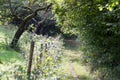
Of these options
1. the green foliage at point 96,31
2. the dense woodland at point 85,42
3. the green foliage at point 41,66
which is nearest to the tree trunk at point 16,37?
the dense woodland at point 85,42

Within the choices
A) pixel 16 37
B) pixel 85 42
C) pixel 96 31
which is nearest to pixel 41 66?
pixel 96 31

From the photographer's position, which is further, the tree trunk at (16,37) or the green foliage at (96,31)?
the tree trunk at (16,37)

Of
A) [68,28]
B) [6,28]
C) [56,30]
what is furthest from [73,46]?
[68,28]

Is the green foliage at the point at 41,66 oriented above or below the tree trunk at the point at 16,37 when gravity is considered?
above

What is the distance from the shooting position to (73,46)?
24.4 meters

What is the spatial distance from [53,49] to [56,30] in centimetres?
2003

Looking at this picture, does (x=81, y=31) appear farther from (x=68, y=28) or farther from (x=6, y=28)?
(x=6, y=28)

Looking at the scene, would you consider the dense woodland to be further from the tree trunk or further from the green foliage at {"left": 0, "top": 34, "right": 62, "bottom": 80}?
the tree trunk

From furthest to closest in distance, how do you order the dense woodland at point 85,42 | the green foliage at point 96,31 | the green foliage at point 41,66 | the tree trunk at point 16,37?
1. the tree trunk at point 16,37
2. the green foliage at point 96,31
3. the dense woodland at point 85,42
4. the green foliage at point 41,66

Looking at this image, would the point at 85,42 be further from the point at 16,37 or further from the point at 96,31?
the point at 16,37

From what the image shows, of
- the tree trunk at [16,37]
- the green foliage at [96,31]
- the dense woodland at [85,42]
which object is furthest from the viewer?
the tree trunk at [16,37]

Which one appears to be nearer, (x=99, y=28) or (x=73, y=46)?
(x=99, y=28)

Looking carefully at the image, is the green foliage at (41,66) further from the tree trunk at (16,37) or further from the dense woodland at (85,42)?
the tree trunk at (16,37)

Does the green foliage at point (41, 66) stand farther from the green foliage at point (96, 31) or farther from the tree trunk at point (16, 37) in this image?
the tree trunk at point (16, 37)
